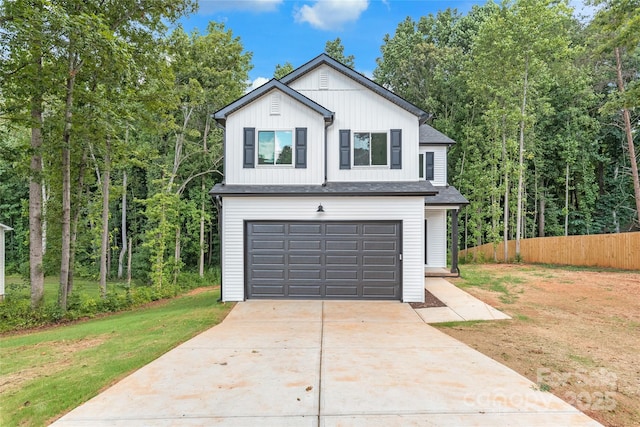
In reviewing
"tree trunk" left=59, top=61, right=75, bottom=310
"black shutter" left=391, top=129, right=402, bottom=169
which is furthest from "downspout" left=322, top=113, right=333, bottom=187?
"tree trunk" left=59, top=61, right=75, bottom=310

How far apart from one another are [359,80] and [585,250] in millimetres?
13745

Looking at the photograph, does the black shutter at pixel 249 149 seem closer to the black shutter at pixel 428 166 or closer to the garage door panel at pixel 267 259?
the garage door panel at pixel 267 259

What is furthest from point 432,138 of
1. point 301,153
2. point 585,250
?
point 585,250

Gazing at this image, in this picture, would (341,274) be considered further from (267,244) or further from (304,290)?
(267,244)

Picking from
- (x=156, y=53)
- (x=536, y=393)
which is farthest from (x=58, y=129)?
(x=536, y=393)

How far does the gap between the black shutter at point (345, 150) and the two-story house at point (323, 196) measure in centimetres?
3

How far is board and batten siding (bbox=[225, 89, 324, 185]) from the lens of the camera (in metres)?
10.8

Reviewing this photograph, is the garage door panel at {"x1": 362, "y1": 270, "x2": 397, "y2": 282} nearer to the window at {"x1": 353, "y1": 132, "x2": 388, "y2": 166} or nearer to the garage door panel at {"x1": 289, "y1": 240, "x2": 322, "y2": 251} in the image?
the garage door panel at {"x1": 289, "y1": 240, "x2": 322, "y2": 251}

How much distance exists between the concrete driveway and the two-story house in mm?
3311

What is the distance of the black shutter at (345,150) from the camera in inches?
433

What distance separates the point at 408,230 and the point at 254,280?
467 cm

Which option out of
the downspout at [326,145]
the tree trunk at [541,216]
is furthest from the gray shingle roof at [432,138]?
the tree trunk at [541,216]

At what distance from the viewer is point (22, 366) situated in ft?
20.0

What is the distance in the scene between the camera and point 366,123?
11.1 metres
